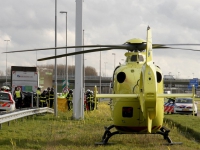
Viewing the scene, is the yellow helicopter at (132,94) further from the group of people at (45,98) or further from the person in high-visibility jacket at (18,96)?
the group of people at (45,98)

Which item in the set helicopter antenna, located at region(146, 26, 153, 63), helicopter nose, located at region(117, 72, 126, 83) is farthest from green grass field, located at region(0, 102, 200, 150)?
helicopter antenna, located at region(146, 26, 153, 63)

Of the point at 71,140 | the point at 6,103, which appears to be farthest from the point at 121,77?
the point at 6,103

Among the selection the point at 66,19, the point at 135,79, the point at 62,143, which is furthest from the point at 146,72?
the point at 66,19

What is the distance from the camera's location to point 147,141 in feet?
49.0

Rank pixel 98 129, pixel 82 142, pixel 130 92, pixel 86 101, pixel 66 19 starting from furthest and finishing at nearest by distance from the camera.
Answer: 1. pixel 66 19
2. pixel 86 101
3. pixel 98 129
4. pixel 82 142
5. pixel 130 92

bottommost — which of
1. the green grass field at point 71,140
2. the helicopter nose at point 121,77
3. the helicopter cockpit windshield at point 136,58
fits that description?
the green grass field at point 71,140

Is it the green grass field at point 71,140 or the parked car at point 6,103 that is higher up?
the parked car at point 6,103

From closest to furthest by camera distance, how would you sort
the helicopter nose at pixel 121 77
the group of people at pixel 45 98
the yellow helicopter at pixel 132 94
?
the yellow helicopter at pixel 132 94 → the helicopter nose at pixel 121 77 → the group of people at pixel 45 98

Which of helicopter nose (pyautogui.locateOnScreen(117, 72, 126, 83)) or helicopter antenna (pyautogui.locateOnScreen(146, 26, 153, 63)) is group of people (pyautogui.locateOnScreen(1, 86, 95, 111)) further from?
helicopter antenna (pyautogui.locateOnScreen(146, 26, 153, 63))

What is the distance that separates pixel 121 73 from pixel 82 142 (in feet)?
8.71

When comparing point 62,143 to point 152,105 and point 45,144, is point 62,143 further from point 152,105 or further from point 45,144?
point 152,105

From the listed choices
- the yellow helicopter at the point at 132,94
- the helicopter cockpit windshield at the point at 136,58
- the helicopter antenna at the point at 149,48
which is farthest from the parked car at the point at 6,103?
the helicopter antenna at the point at 149,48

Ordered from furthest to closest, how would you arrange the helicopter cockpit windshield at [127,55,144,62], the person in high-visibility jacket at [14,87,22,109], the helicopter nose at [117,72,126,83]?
the person in high-visibility jacket at [14,87,22,109] → the helicopter cockpit windshield at [127,55,144,62] → the helicopter nose at [117,72,126,83]

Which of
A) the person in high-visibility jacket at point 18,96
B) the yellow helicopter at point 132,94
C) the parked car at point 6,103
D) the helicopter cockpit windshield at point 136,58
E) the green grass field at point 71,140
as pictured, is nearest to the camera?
the yellow helicopter at point 132,94
